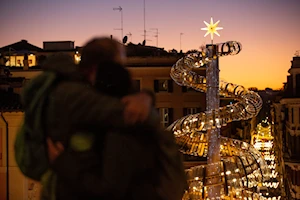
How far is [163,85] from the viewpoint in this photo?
23984mm

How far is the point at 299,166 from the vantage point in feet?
77.4

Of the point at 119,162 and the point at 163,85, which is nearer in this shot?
the point at 119,162

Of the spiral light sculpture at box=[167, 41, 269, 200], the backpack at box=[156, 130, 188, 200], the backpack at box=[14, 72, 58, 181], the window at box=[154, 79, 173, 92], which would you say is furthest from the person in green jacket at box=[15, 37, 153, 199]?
the window at box=[154, 79, 173, 92]

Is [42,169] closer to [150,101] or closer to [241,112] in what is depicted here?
[150,101]

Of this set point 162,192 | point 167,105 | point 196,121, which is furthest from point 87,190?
point 167,105

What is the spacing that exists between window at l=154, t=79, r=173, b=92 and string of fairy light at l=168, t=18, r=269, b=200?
48.1 ft

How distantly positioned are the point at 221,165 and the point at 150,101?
21.9ft

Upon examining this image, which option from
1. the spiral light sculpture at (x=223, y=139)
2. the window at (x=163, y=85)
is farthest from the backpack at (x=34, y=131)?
the window at (x=163, y=85)

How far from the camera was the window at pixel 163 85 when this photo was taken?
78.4 ft

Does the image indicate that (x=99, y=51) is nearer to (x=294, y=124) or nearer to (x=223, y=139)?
(x=223, y=139)

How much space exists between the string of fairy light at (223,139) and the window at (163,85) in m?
14.7

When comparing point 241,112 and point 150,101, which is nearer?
point 150,101

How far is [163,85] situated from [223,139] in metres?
14.9

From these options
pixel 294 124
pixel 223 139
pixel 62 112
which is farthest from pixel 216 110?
pixel 294 124
